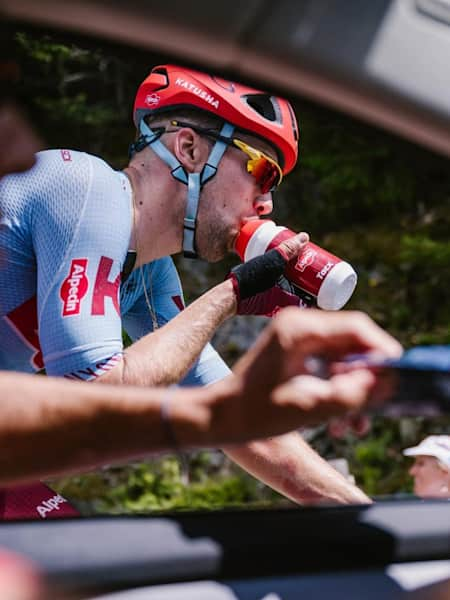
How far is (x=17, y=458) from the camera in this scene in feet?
4.18

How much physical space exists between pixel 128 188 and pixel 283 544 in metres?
1.41

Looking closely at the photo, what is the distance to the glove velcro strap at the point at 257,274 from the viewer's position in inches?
94.8

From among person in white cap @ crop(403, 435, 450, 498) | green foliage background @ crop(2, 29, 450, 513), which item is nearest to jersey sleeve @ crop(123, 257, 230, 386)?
person in white cap @ crop(403, 435, 450, 498)

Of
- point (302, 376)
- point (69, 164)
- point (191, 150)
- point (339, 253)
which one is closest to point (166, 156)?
point (191, 150)

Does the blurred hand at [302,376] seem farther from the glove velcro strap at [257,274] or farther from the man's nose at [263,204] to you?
the man's nose at [263,204]

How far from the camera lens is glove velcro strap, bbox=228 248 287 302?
→ 241cm

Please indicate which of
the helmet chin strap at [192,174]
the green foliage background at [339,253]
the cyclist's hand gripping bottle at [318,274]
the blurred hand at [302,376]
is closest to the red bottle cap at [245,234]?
the cyclist's hand gripping bottle at [318,274]

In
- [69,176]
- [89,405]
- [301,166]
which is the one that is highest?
[89,405]

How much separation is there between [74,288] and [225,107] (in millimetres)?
820

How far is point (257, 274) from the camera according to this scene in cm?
246

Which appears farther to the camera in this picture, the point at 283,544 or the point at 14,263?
the point at 14,263

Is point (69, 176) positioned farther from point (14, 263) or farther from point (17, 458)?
point (17, 458)

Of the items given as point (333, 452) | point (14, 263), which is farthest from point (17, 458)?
point (333, 452)

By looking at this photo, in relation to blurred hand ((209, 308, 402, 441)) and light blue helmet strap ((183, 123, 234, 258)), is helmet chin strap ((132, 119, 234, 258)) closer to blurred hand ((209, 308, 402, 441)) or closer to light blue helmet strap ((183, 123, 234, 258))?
light blue helmet strap ((183, 123, 234, 258))
